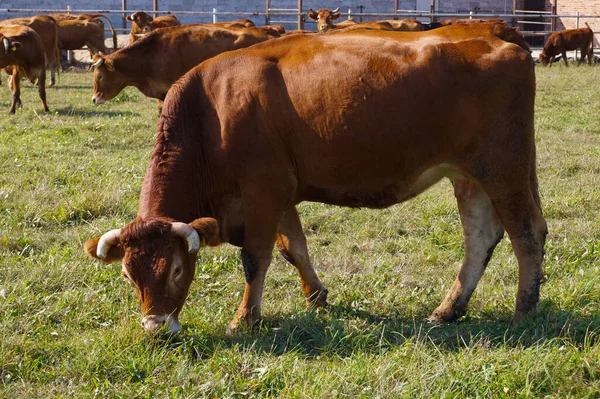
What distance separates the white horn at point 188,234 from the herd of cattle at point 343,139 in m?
0.05

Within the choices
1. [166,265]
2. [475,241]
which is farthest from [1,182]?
[475,241]

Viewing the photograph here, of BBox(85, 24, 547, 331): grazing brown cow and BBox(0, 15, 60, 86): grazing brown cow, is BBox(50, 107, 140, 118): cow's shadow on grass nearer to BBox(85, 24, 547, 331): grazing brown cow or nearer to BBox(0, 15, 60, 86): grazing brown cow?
BBox(0, 15, 60, 86): grazing brown cow

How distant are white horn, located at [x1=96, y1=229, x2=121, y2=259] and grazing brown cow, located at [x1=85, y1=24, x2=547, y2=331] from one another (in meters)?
0.12

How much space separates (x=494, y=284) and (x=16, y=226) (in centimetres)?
393

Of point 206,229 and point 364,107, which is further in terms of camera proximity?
point 364,107

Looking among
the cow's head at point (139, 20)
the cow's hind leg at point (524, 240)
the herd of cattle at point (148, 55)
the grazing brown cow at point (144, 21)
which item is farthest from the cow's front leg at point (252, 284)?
the cow's head at point (139, 20)

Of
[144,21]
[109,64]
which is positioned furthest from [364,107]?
[144,21]

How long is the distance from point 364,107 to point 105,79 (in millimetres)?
8755

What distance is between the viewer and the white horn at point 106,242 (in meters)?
4.49

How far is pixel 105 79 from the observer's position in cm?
1285

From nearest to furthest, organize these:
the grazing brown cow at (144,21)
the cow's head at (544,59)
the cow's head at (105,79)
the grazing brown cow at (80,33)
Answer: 1. the cow's head at (105,79)
2. the grazing brown cow at (144,21)
3. the grazing brown cow at (80,33)
4. the cow's head at (544,59)

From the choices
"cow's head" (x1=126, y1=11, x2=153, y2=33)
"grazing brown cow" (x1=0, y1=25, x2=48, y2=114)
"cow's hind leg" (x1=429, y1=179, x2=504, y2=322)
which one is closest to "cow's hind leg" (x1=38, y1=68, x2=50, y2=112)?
"grazing brown cow" (x1=0, y1=25, x2=48, y2=114)

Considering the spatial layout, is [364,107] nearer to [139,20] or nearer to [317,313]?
[317,313]

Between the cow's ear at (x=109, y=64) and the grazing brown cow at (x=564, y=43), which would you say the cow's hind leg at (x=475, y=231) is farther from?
the grazing brown cow at (x=564, y=43)
